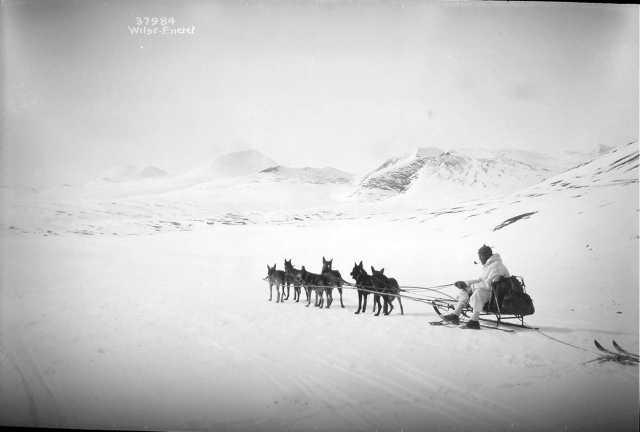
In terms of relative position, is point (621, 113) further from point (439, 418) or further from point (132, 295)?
point (132, 295)

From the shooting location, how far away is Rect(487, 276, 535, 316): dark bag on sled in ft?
9.11

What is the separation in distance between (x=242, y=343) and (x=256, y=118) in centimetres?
164

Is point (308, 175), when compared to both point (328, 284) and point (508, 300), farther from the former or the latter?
point (508, 300)

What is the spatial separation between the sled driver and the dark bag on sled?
0.04 metres

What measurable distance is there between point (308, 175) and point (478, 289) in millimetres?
1434

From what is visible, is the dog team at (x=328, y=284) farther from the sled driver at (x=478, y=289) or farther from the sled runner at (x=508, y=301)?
the sled runner at (x=508, y=301)

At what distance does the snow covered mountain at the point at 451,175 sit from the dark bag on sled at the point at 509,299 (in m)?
0.67

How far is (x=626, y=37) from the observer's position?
10.3 feet

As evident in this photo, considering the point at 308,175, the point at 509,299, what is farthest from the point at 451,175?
the point at 308,175

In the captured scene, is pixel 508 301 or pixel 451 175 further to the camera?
pixel 451 175

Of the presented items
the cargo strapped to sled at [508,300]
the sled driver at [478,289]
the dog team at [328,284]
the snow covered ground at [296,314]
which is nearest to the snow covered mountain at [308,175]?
the snow covered ground at [296,314]

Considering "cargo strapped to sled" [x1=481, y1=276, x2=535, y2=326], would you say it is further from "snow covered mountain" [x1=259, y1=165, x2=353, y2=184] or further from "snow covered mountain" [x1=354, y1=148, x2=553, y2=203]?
"snow covered mountain" [x1=259, y1=165, x2=353, y2=184]

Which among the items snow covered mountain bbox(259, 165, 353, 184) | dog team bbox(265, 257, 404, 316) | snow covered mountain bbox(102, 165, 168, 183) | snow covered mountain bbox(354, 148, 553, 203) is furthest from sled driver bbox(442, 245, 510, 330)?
snow covered mountain bbox(102, 165, 168, 183)

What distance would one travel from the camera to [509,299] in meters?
2.77
